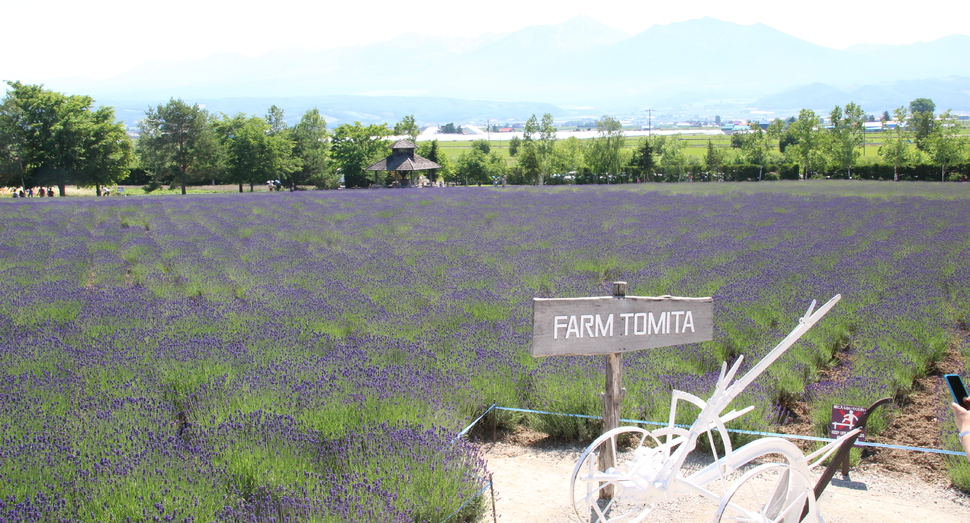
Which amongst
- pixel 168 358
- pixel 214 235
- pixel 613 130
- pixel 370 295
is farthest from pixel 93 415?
pixel 613 130

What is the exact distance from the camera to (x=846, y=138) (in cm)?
4131

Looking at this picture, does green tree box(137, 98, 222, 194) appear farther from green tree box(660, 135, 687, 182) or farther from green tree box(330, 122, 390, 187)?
green tree box(660, 135, 687, 182)

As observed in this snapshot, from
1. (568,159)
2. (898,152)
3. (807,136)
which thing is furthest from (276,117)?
(898,152)

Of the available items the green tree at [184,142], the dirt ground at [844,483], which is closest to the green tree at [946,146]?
the dirt ground at [844,483]

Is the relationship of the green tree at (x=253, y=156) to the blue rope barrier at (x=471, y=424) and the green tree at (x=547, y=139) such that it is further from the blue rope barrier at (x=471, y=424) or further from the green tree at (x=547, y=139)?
the blue rope barrier at (x=471, y=424)

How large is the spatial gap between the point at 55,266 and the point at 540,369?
678 centimetres

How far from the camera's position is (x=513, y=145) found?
90312 millimetres

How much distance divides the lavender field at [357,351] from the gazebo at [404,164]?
29406 mm

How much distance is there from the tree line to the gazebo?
1.69m

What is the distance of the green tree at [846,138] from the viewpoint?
136 feet

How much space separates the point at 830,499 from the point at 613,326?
59.9 inches

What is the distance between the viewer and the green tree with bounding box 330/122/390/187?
4866 centimetres

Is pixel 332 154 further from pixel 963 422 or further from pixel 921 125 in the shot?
pixel 963 422

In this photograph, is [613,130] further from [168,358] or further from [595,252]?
[168,358]
